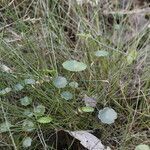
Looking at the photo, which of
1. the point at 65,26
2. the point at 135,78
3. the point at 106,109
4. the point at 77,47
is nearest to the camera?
the point at 106,109

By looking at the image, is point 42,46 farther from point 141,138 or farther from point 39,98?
point 141,138

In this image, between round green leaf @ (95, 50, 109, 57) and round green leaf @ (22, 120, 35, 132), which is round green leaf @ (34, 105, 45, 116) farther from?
round green leaf @ (95, 50, 109, 57)

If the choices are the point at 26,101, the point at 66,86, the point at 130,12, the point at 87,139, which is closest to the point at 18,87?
the point at 26,101

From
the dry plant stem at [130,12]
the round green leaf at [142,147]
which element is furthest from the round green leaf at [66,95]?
the dry plant stem at [130,12]

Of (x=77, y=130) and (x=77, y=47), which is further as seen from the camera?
(x=77, y=47)

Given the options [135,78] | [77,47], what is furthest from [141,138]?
[77,47]

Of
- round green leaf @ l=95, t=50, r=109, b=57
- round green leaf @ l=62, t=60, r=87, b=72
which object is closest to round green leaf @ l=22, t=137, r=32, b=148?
round green leaf @ l=62, t=60, r=87, b=72
